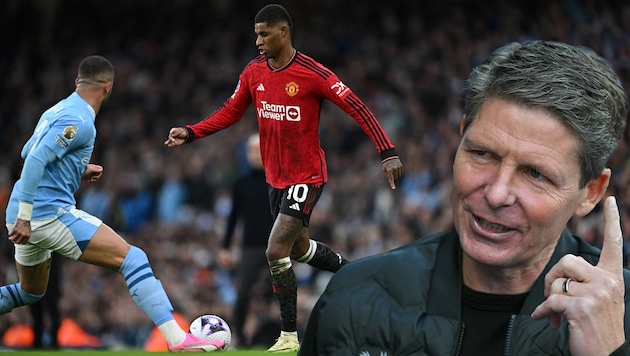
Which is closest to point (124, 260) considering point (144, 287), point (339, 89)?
point (144, 287)

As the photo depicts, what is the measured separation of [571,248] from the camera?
271 cm

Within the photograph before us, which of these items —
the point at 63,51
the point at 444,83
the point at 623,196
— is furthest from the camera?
the point at 63,51

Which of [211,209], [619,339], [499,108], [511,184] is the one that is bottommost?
[211,209]

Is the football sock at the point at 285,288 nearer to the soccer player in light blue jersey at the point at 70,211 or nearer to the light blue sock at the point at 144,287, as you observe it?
the soccer player in light blue jersey at the point at 70,211

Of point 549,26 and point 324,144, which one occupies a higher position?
point 549,26

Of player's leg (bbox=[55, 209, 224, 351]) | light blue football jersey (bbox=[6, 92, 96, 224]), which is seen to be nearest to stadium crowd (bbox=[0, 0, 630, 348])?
light blue football jersey (bbox=[6, 92, 96, 224])

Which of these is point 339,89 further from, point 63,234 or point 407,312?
point 407,312

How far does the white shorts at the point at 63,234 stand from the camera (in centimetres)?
679

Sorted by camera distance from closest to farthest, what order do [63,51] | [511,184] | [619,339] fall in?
[619,339]
[511,184]
[63,51]

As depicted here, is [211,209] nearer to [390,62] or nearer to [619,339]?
[390,62]

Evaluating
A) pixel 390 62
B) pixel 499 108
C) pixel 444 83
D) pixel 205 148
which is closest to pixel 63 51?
pixel 205 148

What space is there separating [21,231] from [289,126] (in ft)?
5.85

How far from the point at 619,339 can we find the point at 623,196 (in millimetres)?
9668

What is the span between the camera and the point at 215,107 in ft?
60.3
